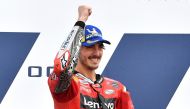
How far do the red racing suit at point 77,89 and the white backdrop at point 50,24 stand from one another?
684mm

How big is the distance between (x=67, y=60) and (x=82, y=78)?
1.07 feet

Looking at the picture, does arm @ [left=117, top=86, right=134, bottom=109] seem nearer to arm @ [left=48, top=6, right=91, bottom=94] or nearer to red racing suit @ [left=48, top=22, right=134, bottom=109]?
red racing suit @ [left=48, top=22, right=134, bottom=109]

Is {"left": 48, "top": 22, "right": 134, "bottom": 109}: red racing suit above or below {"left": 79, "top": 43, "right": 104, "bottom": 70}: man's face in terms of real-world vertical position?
below

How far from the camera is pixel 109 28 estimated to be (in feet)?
9.34

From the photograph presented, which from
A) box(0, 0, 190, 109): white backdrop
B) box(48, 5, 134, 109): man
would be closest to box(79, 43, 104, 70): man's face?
box(48, 5, 134, 109): man

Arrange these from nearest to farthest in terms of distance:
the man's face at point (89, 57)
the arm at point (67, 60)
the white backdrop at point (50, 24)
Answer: the arm at point (67, 60)
the man's face at point (89, 57)
the white backdrop at point (50, 24)

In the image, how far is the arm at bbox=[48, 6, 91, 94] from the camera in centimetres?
176

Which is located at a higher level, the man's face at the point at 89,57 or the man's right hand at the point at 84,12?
the man's right hand at the point at 84,12

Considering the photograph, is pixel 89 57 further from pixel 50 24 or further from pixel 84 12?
pixel 50 24

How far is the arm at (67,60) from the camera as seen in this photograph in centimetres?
176

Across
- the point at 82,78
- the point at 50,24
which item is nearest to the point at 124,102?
the point at 82,78

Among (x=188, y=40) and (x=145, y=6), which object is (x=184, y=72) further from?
(x=145, y=6)

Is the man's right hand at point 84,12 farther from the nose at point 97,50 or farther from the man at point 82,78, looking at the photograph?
the nose at point 97,50

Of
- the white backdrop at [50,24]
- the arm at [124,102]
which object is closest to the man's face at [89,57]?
the arm at [124,102]
